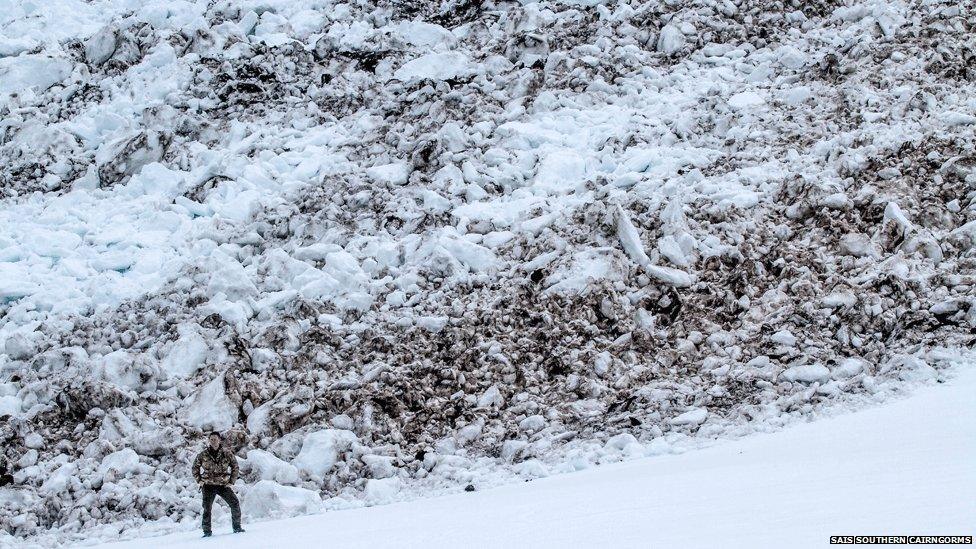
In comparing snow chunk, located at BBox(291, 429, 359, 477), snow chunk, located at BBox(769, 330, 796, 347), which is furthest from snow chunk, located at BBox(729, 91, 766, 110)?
snow chunk, located at BBox(291, 429, 359, 477)

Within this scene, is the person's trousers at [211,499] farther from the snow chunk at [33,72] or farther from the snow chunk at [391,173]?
the snow chunk at [33,72]

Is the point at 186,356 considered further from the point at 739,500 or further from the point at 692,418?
the point at 739,500

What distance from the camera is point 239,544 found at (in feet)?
20.9

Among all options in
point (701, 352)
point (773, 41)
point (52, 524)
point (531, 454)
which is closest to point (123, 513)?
point (52, 524)

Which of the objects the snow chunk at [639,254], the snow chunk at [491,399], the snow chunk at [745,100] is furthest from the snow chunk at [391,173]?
→ the snow chunk at [745,100]

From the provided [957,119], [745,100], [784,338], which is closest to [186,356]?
[784,338]

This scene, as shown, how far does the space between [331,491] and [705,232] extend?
5.27 metres

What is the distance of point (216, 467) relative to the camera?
718 centimetres

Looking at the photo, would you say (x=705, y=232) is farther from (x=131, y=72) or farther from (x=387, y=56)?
(x=131, y=72)

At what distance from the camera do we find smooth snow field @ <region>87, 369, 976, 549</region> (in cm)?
408

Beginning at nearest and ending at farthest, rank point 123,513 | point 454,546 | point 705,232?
point 454,546, point 123,513, point 705,232

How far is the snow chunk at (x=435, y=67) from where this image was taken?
1369 centimetres

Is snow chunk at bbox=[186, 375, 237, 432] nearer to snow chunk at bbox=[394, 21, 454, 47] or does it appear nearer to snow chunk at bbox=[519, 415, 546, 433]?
snow chunk at bbox=[519, 415, 546, 433]

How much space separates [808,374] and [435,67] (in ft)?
27.1
